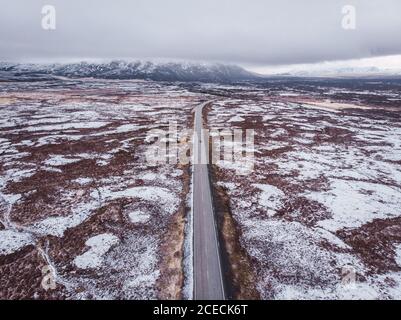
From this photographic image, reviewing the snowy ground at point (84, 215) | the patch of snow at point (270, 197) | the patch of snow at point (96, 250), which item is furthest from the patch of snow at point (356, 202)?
the patch of snow at point (96, 250)

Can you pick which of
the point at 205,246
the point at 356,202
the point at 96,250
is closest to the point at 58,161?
the point at 96,250

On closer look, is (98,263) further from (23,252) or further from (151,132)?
(151,132)

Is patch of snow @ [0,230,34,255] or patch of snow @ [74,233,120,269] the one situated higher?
patch of snow @ [0,230,34,255]

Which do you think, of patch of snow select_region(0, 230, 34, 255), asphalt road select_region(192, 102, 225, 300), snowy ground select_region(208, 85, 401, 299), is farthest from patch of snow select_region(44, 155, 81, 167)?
snowy ground select_region(208, 85, 401, 299)

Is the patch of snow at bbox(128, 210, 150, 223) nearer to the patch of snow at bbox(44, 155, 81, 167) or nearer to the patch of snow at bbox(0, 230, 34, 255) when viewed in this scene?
the patch of snow at bbox(0, 230, 34, 255)

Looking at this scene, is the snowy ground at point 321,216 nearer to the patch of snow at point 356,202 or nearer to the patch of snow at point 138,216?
the patch of snow at point 356,202

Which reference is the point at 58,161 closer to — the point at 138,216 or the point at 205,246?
the point at 138,216
